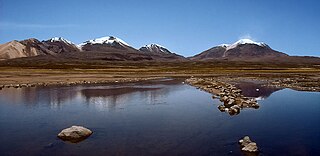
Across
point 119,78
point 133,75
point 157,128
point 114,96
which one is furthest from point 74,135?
point 133,75

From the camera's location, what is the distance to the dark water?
12758 millimetres

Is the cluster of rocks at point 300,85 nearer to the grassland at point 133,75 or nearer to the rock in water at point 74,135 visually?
the grassland at point 133,75

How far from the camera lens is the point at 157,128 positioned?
1633 cm

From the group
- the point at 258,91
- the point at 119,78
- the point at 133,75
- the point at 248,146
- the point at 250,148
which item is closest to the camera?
the point at 250,148

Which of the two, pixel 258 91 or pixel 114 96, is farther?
pixel 258 91

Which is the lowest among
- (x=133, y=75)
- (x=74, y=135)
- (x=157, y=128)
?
(x=157, y=128)

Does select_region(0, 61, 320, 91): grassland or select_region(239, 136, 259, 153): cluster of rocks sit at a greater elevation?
select_region(0, 61, 320, 91): grassland

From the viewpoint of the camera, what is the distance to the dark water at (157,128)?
12758 mm

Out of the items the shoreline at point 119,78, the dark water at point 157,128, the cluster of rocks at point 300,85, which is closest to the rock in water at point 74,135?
the dark water at point 157,128

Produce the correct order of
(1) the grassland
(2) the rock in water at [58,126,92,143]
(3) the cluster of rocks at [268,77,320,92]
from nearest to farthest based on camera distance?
(2) the rock in water at [58,126,92,143] → (3) the cluster of rocks at [268,77,320,92] → (1) the grassland

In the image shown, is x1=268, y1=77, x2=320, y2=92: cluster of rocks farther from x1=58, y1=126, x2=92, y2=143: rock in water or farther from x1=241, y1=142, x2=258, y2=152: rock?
x1=58, y1=126, x2=92, y2=143: rock in water

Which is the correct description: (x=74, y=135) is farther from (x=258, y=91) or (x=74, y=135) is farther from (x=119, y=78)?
(x=119, y=78)

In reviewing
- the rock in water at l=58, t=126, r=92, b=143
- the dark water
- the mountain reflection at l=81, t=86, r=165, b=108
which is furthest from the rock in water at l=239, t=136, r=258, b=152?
the mountain reflection at l=81, t=86, r=165, b=108


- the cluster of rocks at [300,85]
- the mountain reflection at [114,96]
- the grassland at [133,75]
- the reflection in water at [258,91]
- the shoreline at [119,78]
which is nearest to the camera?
the mountain reflection at [114,96]
